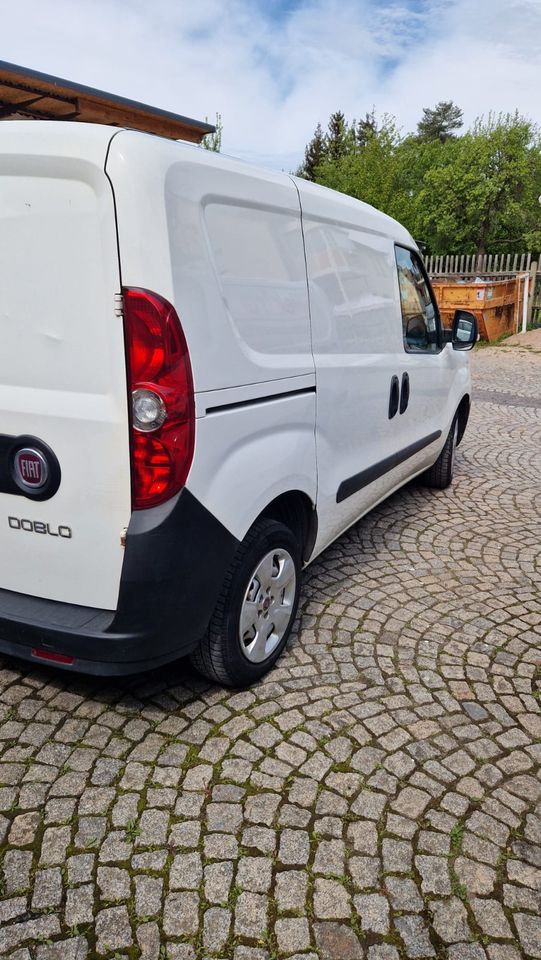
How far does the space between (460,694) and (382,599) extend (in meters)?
0.87

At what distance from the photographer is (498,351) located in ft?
47.0

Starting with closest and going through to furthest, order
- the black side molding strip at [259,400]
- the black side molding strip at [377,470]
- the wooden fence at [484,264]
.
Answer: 1. the black side molding strip at [259,400]
2. the black side molding strip at [377,470]
3. the wooden fence at [484,264]

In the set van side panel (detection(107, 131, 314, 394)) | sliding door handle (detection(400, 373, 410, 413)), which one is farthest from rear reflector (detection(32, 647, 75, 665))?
sliding door handle (detection(400, 373, 410, 413))

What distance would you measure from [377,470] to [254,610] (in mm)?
1419

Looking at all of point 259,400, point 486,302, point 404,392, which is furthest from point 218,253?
point 486,302

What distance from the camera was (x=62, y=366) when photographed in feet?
6.84

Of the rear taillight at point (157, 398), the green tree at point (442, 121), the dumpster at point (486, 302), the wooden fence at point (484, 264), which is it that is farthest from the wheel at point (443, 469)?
the green tree at point (442, 121)

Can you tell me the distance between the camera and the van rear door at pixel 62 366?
6.39 ft

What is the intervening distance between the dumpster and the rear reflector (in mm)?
12523

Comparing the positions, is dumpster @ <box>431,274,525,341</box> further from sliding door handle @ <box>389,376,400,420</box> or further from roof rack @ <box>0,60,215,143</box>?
roof rack @ <box>0,60,215,143</box>

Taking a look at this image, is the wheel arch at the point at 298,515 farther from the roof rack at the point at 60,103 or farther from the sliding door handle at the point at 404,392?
the roof rack at the point at 60,103

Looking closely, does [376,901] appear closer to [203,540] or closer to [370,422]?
[203,540]

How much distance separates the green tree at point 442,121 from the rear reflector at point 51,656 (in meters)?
75.5

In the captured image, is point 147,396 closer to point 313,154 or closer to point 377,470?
point 377,470
